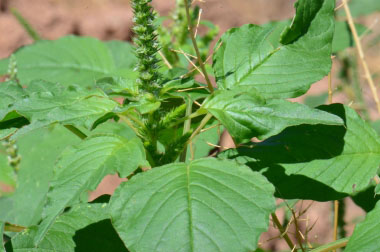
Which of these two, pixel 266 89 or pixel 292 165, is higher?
pixel 266 89

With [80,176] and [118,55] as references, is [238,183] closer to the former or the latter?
[80,176]

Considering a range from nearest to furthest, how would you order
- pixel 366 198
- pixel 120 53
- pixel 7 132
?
pixel 7 132 → pixel 366 198 → pixel 120 53

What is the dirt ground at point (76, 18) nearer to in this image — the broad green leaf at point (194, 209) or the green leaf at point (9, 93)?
the green leaf at point (9, 93)

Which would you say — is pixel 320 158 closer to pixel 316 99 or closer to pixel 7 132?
pixel 7 132

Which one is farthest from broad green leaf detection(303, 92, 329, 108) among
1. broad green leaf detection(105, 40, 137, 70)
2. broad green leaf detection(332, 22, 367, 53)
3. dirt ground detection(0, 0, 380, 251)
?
broad green leaf detection(105, 40, 137, 70)

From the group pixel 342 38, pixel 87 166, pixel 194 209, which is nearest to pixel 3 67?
pixel 342 38

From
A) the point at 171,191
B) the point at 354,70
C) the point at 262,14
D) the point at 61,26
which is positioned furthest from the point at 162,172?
the point at 262,14

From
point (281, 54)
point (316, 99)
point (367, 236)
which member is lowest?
point (316, 99)
